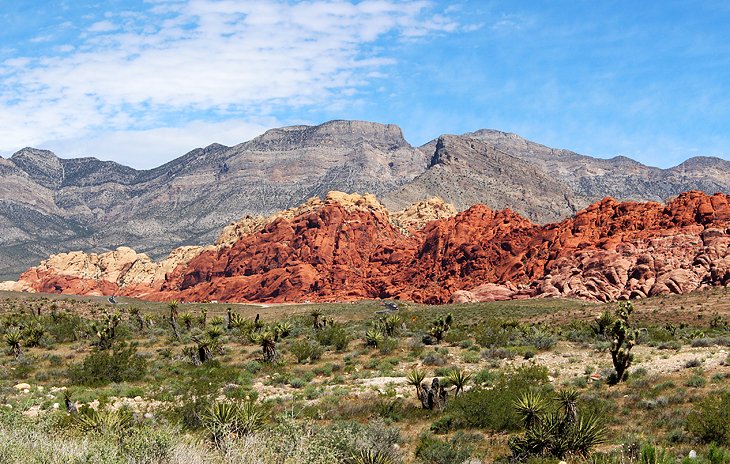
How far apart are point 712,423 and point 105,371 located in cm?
2310

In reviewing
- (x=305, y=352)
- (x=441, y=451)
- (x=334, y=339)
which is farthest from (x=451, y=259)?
(x=441, y=451)

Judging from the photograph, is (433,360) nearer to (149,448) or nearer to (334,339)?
(334,339)

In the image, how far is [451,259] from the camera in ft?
284

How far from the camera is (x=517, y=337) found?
3372 cm

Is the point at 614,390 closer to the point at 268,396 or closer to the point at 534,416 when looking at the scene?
the point at 534,416

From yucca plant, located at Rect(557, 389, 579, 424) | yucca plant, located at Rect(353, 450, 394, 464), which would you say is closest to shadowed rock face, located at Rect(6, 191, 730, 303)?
yucca plant, located at Rect(557, 389, 579, 424)

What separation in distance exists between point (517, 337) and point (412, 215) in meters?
94.5

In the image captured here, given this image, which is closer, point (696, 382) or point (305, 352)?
point (696, 382)

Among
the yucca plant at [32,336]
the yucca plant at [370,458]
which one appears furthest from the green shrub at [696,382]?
the yucca plant at [32,336]

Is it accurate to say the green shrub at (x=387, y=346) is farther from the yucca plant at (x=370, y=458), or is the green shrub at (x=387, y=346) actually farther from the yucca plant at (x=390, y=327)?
the yucca plant at (x=370, y=458)

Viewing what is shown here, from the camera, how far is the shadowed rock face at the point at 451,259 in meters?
64.4

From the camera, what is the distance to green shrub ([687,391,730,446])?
13781 millimetres

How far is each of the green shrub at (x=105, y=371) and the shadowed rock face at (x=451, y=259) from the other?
51.1m

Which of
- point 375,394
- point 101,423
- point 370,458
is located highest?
point 101,423
